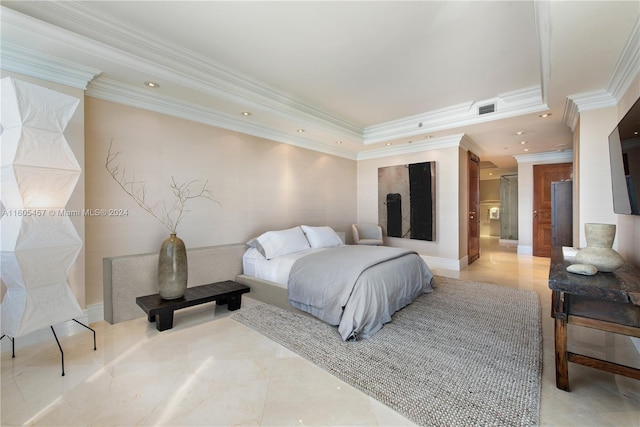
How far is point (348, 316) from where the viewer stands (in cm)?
245

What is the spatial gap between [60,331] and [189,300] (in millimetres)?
1117

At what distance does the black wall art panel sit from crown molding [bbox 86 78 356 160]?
216 centimetres

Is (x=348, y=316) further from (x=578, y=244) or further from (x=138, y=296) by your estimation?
(x=578, y=244)

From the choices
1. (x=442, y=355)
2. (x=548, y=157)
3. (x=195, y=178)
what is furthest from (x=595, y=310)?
(x=548, y=157)

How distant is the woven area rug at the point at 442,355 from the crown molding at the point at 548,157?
467 centimetres

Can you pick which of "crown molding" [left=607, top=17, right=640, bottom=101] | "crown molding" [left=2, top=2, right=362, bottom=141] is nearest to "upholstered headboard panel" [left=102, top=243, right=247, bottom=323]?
"crown molding" [left=2, top=2, right=362, bottom=141]

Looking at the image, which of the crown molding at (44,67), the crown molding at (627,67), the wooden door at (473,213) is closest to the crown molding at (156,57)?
the crown molding at (44,67)

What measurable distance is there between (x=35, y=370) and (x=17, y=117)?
1.81 m

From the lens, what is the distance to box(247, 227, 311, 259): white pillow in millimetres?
3623

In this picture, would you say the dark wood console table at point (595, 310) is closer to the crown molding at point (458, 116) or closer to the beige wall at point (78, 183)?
the crown molding at point (458, 116)


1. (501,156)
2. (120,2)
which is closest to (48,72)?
(120,2)

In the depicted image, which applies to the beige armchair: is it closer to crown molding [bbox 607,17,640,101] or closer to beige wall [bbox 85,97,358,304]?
beige wall [bbox 85,97,358,304]

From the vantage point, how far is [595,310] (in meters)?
1.82

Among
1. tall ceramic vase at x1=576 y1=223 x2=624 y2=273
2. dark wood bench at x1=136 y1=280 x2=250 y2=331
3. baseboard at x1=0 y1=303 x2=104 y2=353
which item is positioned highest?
tall ceramic vase at x1=576 y1=223 x2=624 y2=273
